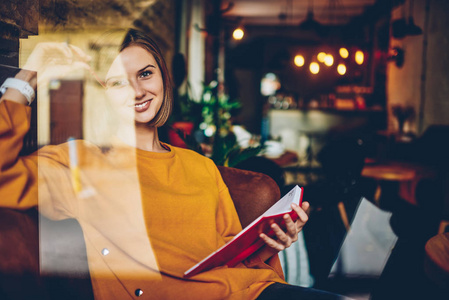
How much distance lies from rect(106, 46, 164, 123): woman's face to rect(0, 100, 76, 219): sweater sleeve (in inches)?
11.7

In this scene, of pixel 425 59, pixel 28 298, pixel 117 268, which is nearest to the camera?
pixel 28 298

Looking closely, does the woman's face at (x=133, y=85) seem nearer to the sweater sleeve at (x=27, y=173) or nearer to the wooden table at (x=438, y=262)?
the sweater sleeve at (x=27, y=173)

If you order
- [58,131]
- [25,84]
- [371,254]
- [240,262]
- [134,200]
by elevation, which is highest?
[25,84]

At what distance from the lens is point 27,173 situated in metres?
0.99

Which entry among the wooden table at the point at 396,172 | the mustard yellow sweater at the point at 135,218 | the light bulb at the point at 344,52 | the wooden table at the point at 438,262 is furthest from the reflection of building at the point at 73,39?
the light bulb at the point at 344,52

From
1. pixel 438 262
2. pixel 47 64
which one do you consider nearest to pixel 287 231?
pixel 438 262

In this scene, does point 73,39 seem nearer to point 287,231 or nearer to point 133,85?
point 133,85

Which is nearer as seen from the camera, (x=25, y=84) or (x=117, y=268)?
(x=25, y=84)

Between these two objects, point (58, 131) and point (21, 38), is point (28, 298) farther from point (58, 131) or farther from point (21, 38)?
point (58, 131)

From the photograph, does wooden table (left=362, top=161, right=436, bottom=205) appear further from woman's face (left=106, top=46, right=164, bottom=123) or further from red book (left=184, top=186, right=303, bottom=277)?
woman's face (left=106, top=46, right=164, bottom=123)

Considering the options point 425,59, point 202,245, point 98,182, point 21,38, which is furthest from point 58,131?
point 425,59

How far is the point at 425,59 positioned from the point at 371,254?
3.97 m

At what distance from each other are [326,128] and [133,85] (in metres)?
6.58

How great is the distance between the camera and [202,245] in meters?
1.24
